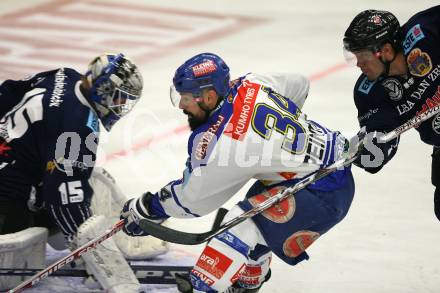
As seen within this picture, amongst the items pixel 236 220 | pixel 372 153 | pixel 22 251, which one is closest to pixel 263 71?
pixel 372 153

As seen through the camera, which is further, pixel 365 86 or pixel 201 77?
pixel 365 86

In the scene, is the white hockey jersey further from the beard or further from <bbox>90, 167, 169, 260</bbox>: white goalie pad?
<bbox>90, 167, 169, 260</bbox>: white goalie pad

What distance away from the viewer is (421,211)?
620 cm

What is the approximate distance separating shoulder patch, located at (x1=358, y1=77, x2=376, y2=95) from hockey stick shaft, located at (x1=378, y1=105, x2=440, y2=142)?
0.26 meters

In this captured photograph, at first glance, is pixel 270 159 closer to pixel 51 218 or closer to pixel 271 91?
pixel 271 91

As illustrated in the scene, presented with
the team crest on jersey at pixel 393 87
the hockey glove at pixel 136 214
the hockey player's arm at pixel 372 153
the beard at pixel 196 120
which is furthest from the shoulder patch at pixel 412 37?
the hockey glove at pixel 136 214

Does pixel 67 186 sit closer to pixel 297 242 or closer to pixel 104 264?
pixel 104 264

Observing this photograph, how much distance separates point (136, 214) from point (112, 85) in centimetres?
69

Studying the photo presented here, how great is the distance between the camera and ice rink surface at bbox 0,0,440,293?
5.59m

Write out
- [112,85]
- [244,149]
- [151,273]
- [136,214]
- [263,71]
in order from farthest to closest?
[263,71], [151,273], [112,85], [136,214], [244,149]

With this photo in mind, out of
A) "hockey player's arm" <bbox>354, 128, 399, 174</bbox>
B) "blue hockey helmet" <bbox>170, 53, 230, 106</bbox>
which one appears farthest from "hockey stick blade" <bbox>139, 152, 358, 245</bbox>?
"blue hockey helmet" <bbox>170, 53, 230, 106</bbox>

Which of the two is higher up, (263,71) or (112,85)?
(112,85)

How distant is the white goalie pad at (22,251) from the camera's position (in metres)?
5.07

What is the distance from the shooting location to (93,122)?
5047mm
